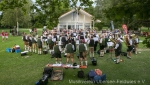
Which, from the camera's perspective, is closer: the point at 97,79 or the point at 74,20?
the point at 97,79

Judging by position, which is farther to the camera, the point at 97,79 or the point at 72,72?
the point at 72,72

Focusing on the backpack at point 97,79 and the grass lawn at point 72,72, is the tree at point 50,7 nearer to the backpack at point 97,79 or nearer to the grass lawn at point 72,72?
the grass lawn at point 72,72

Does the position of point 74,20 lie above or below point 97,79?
above

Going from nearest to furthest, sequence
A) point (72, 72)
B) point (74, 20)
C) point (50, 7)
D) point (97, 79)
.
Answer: point (97, 79) < point (50, 7) < point (72, 72) < point (74, 20)

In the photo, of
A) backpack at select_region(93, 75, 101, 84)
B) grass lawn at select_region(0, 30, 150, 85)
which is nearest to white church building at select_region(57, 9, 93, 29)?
grass lawn at select_region(0, 30, 150, 85)

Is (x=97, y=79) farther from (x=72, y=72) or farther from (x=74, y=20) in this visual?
(x=74, y=20)

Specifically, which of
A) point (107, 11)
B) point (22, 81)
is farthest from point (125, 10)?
point (22, 81)

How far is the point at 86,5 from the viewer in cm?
1120

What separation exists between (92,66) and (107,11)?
8.45m

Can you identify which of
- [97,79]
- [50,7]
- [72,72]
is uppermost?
[50,7]

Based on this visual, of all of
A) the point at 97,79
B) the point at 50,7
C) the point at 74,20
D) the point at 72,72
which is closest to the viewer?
the point at 97,79

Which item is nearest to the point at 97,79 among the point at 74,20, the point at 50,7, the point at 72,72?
the point at 72,72

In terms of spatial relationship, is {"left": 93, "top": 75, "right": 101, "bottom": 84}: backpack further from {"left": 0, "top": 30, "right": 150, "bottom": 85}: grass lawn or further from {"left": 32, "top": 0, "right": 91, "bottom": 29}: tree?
{"left": 32, "top": 0, "right": 91, "bottom": 29}: tree

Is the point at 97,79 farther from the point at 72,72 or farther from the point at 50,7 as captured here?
the point at 50,7
